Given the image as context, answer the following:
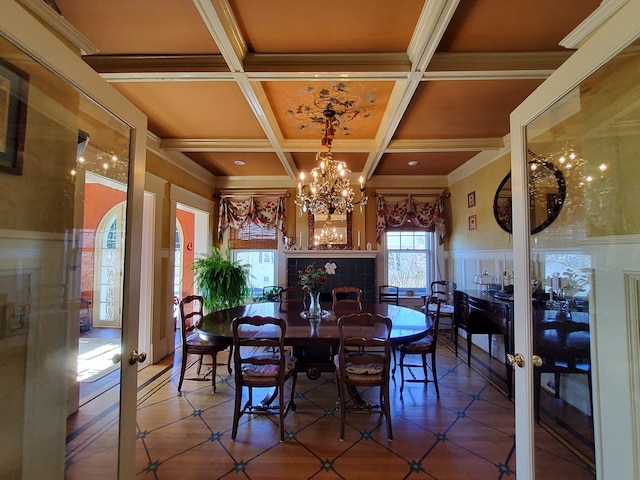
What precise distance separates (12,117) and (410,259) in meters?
5.06

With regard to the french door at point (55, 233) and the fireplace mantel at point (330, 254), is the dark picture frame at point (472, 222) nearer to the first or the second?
the fireplace mantel at point (330, 254)

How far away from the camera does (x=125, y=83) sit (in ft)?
7.77

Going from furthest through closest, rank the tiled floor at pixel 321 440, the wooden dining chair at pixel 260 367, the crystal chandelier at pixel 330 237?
the crystal chandelier at pixel 330 237 < the wooden dining chair at pixel 260 367 < the tiled floor at pixel 321 440

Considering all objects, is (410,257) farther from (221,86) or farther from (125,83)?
(125,83)

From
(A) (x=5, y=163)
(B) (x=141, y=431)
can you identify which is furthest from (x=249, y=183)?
(A) (x=5, y=163)

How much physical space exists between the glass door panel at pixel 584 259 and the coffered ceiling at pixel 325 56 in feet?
2.73

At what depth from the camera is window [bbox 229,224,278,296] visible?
525 cm

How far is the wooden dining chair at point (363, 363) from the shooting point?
205cm

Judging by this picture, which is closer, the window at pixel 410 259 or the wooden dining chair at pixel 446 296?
the wooden dining chair at pixel 446 296

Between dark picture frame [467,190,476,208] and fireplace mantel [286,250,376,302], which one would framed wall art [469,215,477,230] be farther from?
fireplace mantel [286,250,376,302]

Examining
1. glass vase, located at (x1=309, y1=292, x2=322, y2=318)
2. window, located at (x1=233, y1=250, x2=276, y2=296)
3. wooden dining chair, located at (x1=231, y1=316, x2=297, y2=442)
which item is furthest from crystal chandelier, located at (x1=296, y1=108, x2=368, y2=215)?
window, located at (x1=233, y1=250, x2=276, y2=296)

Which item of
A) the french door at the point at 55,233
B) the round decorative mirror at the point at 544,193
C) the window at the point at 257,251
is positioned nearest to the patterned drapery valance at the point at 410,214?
the window at the point at 257,251

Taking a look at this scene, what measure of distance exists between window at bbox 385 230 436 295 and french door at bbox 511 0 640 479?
3.71 m

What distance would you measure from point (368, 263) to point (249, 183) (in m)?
2.59
